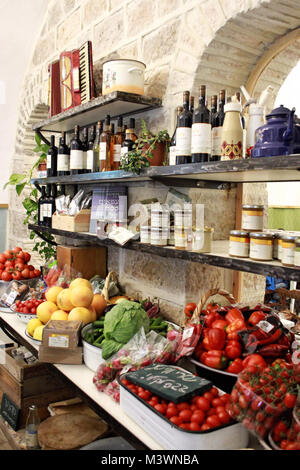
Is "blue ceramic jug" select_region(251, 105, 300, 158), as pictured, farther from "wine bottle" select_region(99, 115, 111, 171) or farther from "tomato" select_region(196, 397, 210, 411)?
"wine bottle" select_region(99, 115, 111, 171)

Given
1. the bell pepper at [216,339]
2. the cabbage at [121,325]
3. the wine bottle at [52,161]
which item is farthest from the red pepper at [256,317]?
the wine bottle at [52,161]

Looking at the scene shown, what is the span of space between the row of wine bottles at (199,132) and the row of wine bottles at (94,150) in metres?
0.41

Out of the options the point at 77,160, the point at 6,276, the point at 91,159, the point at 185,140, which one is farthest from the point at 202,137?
the point at 6,276

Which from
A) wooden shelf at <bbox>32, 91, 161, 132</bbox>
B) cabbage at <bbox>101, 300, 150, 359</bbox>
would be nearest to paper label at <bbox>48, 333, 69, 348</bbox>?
cabbage at <bbox>101, 300, 150, 359</bbox>

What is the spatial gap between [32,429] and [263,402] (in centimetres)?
147

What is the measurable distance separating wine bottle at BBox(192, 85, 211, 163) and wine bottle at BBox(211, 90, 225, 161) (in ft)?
0.18

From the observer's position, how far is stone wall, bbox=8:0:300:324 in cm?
191

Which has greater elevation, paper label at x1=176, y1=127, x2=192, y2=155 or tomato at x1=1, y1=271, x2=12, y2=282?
paper label at x1=176, y1=127, x2=192, y2=155

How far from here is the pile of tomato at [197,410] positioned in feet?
3.95

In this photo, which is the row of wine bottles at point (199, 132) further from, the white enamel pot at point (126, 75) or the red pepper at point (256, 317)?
the red pepper at point (256, 317)

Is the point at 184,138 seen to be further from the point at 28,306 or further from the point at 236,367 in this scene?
the point at 28,306

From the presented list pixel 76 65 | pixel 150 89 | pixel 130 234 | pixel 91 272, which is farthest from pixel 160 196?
pixel 76 65

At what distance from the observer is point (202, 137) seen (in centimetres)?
164

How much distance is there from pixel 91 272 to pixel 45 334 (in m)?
0.99
